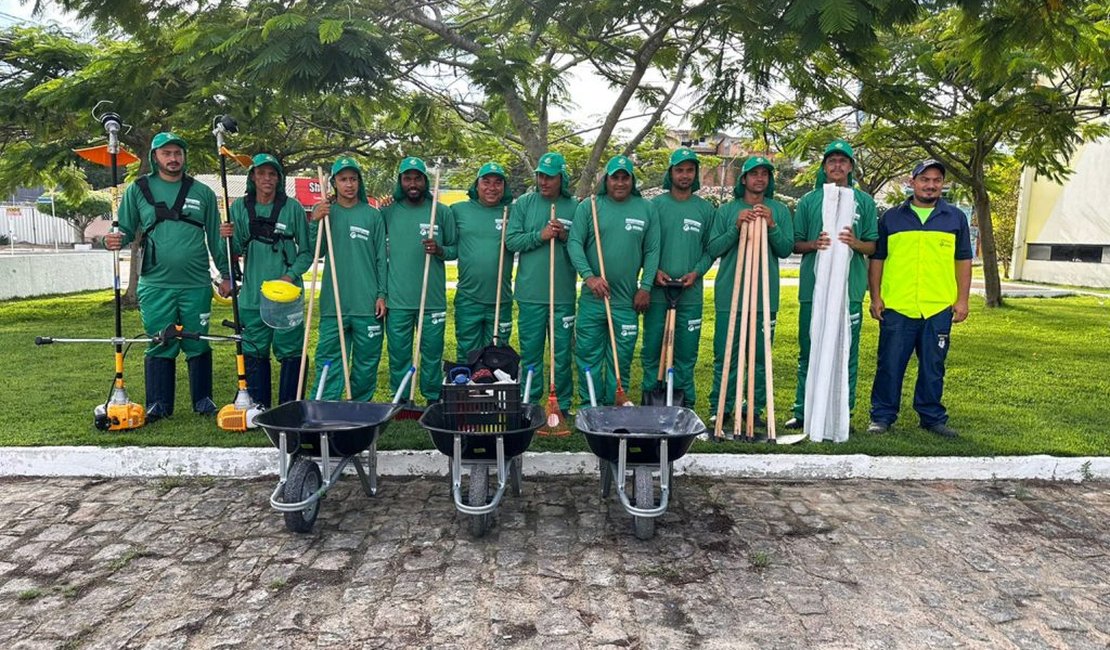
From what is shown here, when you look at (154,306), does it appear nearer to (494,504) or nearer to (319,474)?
(319,474)

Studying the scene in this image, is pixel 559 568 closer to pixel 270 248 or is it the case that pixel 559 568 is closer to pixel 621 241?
pixel 621 241

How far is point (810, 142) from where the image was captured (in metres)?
10.7

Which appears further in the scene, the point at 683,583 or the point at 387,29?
the point at 387,29

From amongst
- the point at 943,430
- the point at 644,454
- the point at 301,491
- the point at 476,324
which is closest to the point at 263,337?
the point at 476,324

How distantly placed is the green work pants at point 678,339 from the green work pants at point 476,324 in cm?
99

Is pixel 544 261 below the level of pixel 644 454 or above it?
above

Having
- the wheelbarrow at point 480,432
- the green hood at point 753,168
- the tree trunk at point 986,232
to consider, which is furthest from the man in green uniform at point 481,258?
the tree trunk at point 986,232

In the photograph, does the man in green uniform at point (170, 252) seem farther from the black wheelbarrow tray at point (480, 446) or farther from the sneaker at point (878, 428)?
the sneaker at point (878, 428)

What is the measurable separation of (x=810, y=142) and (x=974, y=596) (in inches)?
334

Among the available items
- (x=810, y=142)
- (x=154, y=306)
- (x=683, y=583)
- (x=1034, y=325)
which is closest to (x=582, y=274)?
(x=683, y=583)

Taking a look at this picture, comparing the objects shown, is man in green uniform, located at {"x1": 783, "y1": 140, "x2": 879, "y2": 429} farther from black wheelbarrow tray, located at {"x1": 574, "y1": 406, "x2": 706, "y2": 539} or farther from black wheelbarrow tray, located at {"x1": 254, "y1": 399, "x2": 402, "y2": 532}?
black wheelbarrow tray, located at {"x1": 254, "y1": 399, "x2": 402, "y2": 532}

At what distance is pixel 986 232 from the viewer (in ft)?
44.9

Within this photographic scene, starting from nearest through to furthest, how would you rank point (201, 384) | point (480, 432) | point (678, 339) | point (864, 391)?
point (480, 432) < point (678, 339) < point (201, 384) < point (864, 391)

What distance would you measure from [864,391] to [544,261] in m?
3.50
